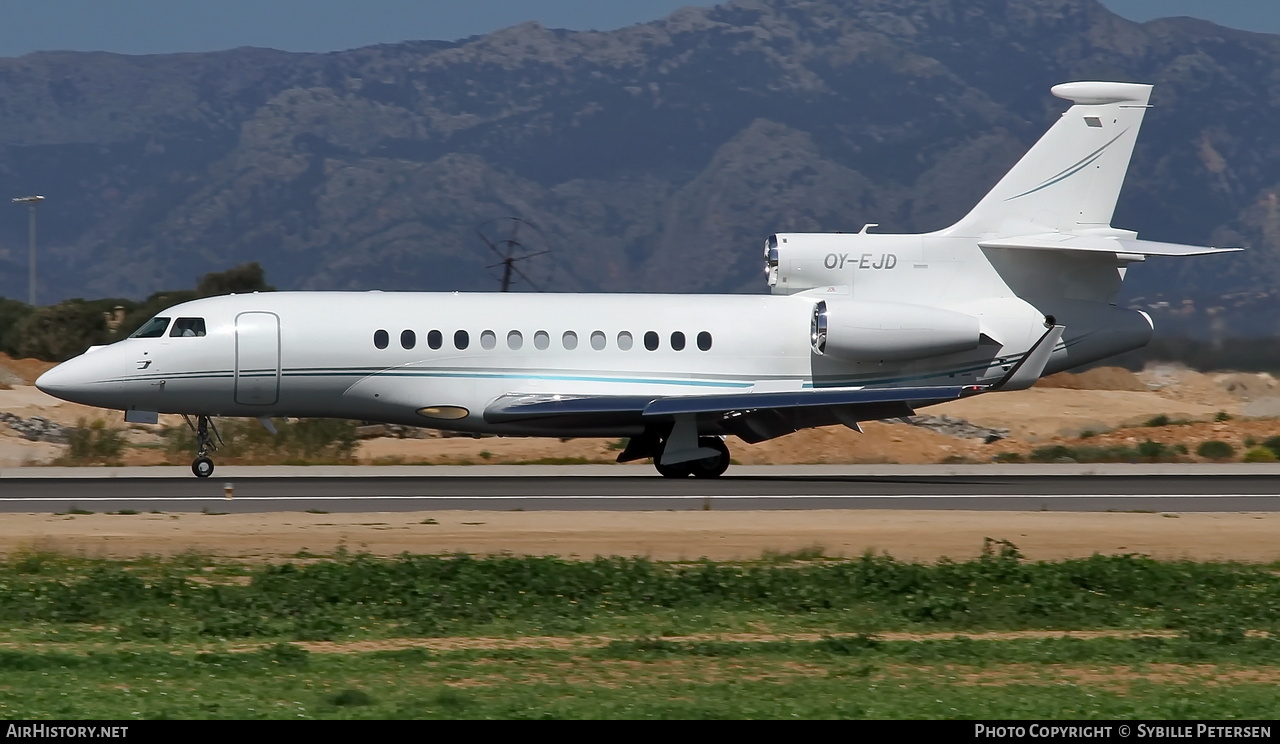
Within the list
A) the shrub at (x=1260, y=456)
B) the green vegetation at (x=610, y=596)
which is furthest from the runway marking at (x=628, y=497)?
the shrub at (x=1260, y=456)

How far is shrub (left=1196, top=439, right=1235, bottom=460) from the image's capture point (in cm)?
3964

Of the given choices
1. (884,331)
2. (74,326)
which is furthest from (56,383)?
(74,326)

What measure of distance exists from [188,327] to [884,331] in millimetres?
12113

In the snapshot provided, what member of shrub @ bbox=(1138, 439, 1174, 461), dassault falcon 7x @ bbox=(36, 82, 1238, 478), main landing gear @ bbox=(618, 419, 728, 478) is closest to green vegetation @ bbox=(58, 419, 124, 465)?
dassault falcon 7x @ bbox=(36, 82, 1238, 478)

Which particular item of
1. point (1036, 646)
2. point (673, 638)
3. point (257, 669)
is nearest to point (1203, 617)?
point (1036, 646)

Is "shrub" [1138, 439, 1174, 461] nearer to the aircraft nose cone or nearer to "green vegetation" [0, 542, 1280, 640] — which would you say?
"green vegetation" [0, 542, 1280, 640]

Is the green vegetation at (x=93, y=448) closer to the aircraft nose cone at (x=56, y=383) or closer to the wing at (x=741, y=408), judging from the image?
the aircraft nose cone at (x=56, y=383)

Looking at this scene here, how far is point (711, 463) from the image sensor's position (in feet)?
99.8

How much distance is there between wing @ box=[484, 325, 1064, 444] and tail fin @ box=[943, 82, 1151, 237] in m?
2.78

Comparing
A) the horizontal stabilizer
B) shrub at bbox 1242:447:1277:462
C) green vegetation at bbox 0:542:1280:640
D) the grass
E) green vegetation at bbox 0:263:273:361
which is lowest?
the grass

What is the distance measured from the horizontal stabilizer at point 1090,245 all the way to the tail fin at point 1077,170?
297 millimetres

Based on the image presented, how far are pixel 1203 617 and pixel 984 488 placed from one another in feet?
45.3

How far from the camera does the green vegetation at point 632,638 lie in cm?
1122
